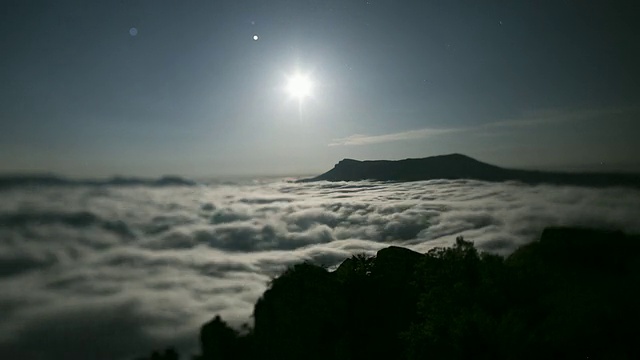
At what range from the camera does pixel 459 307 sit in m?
30.7

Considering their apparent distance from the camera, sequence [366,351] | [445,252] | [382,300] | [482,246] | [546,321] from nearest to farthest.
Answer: [546,321]
[445,252]
[366,351]
[382,300]
[482,246]

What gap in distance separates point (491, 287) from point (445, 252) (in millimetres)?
6486

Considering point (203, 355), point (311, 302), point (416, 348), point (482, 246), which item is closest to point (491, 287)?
point (416, 348)

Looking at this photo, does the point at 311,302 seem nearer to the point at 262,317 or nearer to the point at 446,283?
the point at 262,317

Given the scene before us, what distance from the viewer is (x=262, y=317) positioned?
48781 millimetres

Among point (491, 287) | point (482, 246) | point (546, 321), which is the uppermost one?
point (491, 287)

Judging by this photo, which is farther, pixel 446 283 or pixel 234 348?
pixel 234 348

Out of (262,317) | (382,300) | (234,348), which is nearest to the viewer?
(382,300)

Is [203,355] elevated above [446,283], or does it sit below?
below

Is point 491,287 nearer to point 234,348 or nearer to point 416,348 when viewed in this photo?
point 416,348

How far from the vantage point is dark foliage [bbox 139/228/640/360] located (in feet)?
88.0

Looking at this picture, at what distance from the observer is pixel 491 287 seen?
29516 millimetres

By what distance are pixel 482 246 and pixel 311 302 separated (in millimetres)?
143136

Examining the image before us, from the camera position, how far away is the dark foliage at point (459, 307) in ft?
88.0
